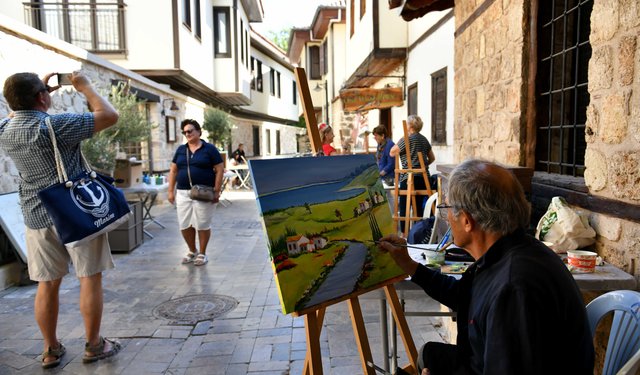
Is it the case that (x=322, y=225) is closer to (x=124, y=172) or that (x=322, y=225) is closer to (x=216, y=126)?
(x=124, y=172)

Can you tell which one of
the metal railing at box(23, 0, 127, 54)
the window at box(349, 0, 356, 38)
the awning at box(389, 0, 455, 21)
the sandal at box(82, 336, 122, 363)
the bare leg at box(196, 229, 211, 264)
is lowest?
the sandal at box(82, 336, 122, 363)

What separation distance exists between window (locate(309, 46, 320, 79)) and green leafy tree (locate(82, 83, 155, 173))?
59.1 feet

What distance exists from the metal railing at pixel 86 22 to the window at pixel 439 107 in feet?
24.9

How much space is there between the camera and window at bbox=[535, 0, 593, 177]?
303cm

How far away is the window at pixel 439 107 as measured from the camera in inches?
315

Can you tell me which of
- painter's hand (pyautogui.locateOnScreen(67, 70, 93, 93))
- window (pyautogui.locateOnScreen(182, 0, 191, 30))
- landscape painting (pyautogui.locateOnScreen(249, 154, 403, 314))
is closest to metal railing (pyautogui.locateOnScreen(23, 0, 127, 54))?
window (pyautogui.locateOnScreen(182, 0, 191, 30))

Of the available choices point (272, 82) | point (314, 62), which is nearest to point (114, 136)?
point (314, 62)

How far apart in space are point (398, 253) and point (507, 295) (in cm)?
80

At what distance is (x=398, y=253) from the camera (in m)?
2.10

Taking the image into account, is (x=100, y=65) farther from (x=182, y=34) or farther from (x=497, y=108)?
(x=497, y=108)

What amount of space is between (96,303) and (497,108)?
3432 mm

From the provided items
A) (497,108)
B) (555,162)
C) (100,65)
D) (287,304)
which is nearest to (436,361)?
(287,304)

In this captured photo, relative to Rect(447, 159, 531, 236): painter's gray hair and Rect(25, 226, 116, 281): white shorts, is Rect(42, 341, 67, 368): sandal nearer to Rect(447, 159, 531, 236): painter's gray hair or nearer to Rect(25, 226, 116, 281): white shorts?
Rect(25, 226, 116, 281): white shorts

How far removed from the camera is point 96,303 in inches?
122
